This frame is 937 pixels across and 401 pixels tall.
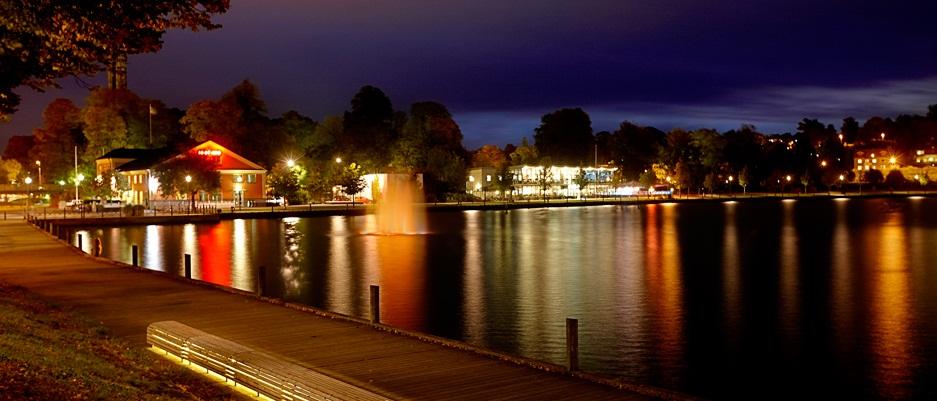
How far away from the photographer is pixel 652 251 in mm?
45125

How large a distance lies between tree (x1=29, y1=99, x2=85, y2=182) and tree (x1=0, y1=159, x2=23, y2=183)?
3935cm

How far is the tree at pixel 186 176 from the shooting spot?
78562 millimetres

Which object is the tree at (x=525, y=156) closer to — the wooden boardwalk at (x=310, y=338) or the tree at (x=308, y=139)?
the tree at (x=308, y=139)

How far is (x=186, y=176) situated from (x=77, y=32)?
67.7 metres

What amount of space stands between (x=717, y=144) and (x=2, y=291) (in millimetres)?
145271

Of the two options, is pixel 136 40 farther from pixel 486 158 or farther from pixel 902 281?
pixel 486 158

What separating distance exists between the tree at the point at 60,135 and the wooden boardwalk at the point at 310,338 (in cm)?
10550

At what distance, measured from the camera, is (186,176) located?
257 ft

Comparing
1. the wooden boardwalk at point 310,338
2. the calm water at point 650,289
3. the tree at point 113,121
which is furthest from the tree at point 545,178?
the wooden boardwalk at point 310,338

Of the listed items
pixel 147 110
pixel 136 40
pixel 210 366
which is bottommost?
pixel 210 366

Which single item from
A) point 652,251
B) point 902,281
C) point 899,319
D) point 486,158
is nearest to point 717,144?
point 486,158

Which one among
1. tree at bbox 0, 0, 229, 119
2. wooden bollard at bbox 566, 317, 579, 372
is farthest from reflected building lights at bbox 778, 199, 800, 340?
tree at bbox 0, 0, 229, 119

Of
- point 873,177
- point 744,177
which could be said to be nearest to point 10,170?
point 744,177

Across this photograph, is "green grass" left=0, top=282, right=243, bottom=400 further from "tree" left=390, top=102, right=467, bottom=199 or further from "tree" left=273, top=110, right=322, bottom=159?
"tree" left=273, top=110, right=322, bottom=159
